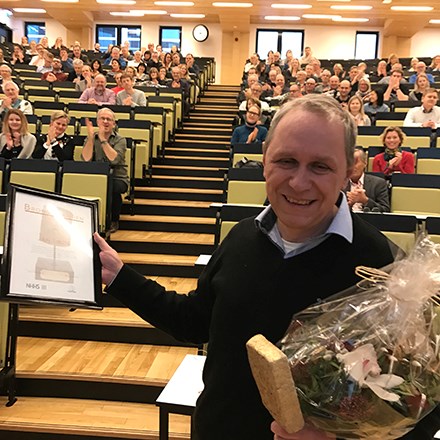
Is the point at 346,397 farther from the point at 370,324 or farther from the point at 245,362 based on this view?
the point at 245,362

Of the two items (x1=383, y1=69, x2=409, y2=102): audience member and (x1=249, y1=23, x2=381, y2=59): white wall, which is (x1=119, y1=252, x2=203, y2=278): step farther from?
(x1=249, y1=23, x2=381, y2=59): white wall

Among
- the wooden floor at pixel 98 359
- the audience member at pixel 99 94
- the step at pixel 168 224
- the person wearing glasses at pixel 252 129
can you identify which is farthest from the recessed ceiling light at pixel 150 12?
the wooden floor at pixel 98 359

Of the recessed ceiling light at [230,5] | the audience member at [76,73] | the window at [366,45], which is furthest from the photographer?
the window at [366,45]

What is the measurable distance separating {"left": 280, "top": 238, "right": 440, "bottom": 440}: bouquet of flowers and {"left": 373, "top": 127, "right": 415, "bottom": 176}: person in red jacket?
12.3 ft

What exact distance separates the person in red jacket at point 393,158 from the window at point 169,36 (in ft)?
40.7

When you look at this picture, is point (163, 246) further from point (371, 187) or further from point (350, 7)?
point (350, 7)

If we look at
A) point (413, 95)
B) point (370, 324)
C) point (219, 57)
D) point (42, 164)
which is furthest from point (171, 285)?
point (219, 57)

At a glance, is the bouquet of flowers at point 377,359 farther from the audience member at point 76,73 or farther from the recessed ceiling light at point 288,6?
the recessed ceiling light at point 288,6

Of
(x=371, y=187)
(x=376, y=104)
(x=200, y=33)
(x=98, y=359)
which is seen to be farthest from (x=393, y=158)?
(x=200, y=33)

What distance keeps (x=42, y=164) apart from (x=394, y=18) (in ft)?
38.1

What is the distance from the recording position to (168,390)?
147cm

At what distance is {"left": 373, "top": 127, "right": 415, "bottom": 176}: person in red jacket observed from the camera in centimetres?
430

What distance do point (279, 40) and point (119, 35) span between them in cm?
491

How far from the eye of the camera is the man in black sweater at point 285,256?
858 mm
